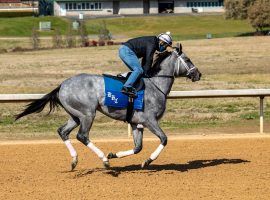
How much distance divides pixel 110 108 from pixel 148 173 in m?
1.18

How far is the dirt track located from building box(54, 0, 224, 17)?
9691 centimetres

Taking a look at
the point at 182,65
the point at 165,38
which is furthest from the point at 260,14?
the point at 165,38

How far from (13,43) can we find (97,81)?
57011mm

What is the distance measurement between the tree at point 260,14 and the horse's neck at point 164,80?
2573 inches

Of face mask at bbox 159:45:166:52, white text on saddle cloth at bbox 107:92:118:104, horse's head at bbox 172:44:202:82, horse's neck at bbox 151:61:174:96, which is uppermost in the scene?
face mask at bbox 159:45:166:52

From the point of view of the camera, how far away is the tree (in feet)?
249

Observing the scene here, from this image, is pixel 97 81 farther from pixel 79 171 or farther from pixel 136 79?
pixel 79 171

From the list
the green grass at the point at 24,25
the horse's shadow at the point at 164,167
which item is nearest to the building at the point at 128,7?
the green grass at the point at 24,25

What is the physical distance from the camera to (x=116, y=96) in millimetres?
11289

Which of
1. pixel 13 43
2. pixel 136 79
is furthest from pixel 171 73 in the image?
pixel 13 43

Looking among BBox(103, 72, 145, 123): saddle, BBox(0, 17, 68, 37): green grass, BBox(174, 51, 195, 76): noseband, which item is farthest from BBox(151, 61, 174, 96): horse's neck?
BBox(0, 17, 68, 37): green grass

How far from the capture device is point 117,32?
86.6 m

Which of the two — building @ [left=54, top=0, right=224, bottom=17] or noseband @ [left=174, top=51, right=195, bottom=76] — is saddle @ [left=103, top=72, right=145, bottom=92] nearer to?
noseband @ [left=174, top=51, right=195, bottom=76]

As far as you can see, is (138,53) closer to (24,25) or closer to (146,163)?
(146,163)
